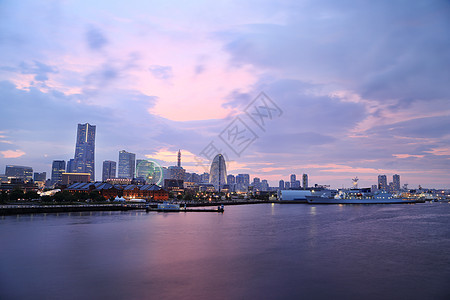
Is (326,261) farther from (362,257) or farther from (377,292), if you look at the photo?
(377,292)

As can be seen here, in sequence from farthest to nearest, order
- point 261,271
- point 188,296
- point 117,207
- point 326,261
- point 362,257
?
point 117,207 → point 362,257 → point 326,261 → point 261,271 → point 188,296

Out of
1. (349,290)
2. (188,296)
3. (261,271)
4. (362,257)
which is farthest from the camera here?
(362,257)

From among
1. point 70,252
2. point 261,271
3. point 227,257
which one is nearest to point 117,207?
point 70,252

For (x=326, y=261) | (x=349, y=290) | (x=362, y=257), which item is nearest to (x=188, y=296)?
(x=349, y=290)

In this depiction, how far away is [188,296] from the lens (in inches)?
905

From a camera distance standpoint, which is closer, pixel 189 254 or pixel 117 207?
pixel 189 254

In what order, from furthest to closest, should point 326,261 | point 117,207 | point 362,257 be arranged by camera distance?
point 117,207
point 362,257
point 326,261

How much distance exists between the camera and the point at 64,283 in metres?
25.5

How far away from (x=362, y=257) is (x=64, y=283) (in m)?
34.7

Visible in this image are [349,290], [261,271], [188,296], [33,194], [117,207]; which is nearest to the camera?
[188,296]

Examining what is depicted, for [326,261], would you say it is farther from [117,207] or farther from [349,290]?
[117,207]

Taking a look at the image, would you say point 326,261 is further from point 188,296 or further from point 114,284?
point 114,284

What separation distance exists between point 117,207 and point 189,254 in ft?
276

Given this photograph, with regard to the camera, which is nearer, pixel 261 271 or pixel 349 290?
pixel 349 290
